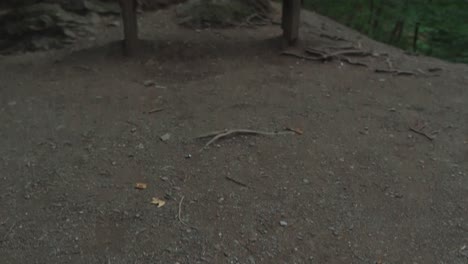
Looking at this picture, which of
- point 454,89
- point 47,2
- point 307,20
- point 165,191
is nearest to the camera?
point 165,191

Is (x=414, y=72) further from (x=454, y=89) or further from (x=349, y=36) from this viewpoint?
(x=349, y=36)

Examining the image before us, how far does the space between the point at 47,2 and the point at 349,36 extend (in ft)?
12.8

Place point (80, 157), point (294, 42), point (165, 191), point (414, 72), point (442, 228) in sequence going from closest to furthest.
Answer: point (442, 228) < point (165, 191) < point (80, 157) < point (414, 72) < point (294, 42)

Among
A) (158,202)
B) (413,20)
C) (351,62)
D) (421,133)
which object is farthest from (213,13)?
(158,202)

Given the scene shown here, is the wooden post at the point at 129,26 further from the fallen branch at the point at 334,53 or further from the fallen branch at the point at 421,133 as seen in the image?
→ the fallen branch at the point at 421,133

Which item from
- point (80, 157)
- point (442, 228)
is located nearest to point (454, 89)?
point (442, 228)

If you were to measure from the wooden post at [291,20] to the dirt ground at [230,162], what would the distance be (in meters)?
0.31

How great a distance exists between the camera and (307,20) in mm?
6531

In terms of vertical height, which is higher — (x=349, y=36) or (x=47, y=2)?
(x=47, y=2)

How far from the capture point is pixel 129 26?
490 centimetres

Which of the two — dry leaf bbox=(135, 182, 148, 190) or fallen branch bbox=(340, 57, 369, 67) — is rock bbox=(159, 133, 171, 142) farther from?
fallen branch bbox=(340, 57, 369, 67)

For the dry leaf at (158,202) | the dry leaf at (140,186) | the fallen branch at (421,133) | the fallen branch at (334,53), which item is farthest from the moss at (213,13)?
the dry leaf at (158,202)

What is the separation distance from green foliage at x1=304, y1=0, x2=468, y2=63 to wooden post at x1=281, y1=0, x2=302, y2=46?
2432 mm

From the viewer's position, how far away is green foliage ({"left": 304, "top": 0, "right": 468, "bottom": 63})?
22.1 ft
